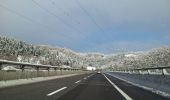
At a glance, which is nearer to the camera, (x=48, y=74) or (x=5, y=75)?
(x=5, y=75)

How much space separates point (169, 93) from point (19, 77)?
986 cm

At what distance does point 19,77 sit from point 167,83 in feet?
32.2

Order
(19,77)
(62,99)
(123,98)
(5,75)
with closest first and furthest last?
(62,99)
(123,98)
(5,75)
(19,77)

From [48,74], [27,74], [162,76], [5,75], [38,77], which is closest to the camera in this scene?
[162,76]

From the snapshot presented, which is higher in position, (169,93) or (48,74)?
(48,74)

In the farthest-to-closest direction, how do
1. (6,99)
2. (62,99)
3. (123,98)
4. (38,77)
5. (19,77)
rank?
(38,77) < (19,77) < (123,98) < (62,99) < (6,99)

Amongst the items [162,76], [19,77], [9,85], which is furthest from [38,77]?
[162,76]

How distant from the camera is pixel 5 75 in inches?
644

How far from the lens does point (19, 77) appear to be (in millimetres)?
19141

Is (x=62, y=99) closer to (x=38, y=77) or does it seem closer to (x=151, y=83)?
(x=151, y=83)

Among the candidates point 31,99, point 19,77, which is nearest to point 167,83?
point 31,99

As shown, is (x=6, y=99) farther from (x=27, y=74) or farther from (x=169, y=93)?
(x=27, y=74)

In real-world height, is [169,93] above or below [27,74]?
below

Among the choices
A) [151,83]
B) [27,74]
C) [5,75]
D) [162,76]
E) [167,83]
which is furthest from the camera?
[27,74]
